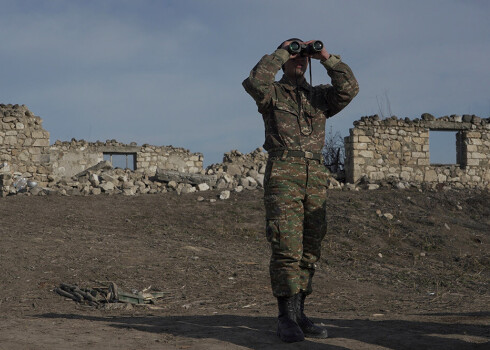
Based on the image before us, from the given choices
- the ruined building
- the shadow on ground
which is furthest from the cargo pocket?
the ruined building

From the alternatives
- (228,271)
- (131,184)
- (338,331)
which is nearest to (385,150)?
(131,184)

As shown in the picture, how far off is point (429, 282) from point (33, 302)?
5.17 m

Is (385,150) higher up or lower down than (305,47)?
higher up

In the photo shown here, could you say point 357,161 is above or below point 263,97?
above

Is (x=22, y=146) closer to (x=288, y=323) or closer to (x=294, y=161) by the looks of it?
(x=294, y=161)

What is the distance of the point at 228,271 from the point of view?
759 centimetres

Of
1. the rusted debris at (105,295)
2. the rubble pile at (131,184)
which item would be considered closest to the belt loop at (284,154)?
the rusted debris at (105,295)

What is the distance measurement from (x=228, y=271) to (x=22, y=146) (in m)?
9.08

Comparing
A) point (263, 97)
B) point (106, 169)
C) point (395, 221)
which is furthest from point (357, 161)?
point (263, 97)

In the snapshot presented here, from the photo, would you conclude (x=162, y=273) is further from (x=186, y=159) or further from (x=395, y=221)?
(x=186, y=159)

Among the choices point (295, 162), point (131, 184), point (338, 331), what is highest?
point (131, 184)

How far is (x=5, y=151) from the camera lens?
14359mm

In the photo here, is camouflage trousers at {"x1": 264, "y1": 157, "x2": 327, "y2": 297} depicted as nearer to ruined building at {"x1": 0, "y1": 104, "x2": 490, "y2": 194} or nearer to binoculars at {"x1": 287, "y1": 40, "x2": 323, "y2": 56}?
binoculars at {"x1": 287, "y1": 40, "x2": 323, "y2": 56}

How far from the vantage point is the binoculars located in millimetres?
3926
